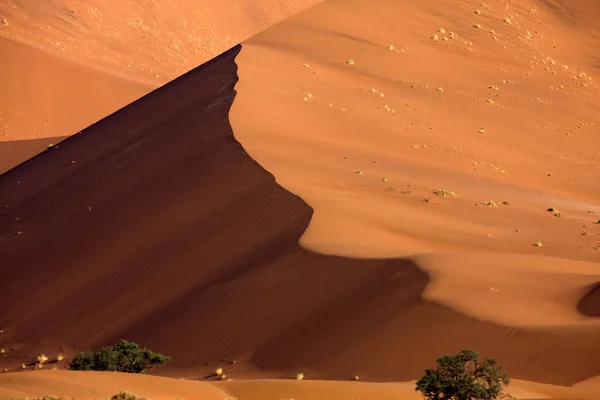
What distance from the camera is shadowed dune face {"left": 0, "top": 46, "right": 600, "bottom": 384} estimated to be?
60.2ft

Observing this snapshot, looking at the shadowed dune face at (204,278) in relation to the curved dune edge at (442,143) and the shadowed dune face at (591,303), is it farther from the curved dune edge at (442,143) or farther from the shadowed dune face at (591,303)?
the shadowed dune face at (591,303)

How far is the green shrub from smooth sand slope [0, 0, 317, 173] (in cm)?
2840

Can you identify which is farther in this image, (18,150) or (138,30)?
(138,30)

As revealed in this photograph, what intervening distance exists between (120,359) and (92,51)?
111 feet

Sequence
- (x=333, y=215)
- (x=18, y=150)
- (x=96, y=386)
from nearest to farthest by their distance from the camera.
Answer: (x=96, y=386), (x=333, y=215), (x=18, y=150)

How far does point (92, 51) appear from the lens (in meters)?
51.2

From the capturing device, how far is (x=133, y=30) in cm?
5475

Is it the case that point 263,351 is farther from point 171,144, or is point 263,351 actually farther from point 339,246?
point 171,144

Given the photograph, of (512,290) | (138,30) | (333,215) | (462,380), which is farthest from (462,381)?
(138,30)

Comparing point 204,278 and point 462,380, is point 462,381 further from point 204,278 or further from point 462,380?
point 204,278

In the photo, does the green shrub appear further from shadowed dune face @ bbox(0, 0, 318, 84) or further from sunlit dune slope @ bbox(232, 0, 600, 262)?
shadowed dune face @ bbox(0, 0, 318, 84)

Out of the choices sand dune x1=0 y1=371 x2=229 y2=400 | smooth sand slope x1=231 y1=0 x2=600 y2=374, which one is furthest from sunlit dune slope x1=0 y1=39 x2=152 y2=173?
sand dune x1=0 y1=371 x2=229 y2=400

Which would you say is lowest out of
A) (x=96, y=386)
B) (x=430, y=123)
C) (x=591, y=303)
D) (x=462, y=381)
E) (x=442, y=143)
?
(x=462, y=381)

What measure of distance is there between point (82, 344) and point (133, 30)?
3402cm
